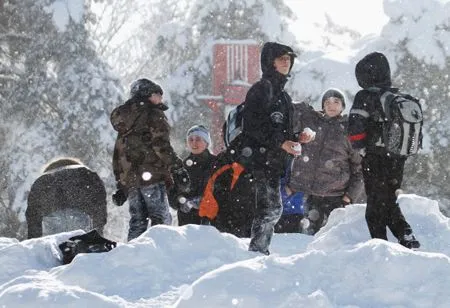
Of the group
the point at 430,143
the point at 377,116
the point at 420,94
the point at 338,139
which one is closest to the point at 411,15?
the point at 420,94

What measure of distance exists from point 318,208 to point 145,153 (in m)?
1.99

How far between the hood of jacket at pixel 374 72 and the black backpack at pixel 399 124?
0.76 feet

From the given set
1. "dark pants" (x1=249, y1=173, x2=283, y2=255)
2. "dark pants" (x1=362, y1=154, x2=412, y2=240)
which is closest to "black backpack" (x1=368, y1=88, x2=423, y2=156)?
"dark pants" (x1=362, y1=154, x2=412, y2=240)

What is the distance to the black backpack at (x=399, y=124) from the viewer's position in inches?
217

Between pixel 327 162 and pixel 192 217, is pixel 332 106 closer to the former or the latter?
pixel 327 162

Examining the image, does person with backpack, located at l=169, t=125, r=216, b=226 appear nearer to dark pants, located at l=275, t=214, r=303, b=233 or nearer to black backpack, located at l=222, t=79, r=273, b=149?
dark pants, located at l=275, t=214, r=303, b=233

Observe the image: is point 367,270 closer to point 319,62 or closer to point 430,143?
point 430,143

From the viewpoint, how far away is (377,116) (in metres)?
5.64

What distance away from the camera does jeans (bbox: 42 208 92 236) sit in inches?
269

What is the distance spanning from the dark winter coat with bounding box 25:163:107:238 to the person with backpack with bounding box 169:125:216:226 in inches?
42.0

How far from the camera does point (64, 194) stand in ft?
21.9

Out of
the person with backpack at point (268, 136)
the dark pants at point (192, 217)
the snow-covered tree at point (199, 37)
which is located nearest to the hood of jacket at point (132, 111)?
the person with backpack at point (268, 136)

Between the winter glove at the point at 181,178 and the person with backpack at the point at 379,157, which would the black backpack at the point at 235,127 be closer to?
the person with backpack at the point at 379,157

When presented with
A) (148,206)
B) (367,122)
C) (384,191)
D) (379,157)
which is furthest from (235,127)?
(148,206)
